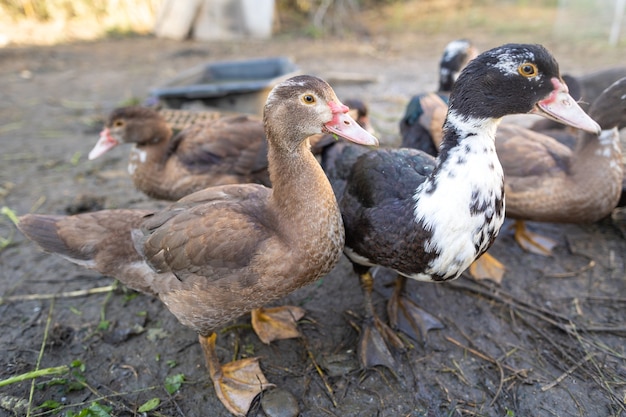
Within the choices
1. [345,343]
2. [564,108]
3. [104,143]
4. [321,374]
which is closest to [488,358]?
[345,343]

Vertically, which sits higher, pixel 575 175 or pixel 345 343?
pixel 575 175

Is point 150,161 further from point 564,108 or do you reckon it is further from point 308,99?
point 564,108

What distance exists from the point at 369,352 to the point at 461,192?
3.81 feet

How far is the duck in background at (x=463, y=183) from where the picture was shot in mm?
2037

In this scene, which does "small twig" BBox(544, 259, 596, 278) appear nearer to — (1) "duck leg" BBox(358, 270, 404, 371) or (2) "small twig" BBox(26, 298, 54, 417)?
(1) "duck leg" BBox(358, 270, 404, 371)

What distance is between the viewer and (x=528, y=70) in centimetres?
202

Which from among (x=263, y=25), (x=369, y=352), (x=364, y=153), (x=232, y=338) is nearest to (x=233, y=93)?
(x=364, y=153)

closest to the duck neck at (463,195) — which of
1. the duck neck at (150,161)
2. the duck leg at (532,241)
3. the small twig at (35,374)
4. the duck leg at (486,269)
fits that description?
the duck leg at (486,269)

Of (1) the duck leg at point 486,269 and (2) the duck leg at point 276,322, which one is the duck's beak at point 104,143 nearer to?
(2) the duck leg at point 276,322

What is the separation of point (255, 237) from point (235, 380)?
0.90 metres

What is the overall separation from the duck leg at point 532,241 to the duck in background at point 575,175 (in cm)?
31

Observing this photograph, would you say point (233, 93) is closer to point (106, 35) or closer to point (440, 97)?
point (440, 97)

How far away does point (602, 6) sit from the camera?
9000mm

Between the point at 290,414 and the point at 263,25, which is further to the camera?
the point at 263,25
